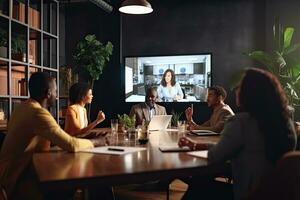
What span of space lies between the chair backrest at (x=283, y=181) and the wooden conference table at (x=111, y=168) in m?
0.29

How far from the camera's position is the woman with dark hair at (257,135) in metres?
1.54

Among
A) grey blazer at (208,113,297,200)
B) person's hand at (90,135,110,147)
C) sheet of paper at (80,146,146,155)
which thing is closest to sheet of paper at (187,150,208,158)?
grey blazer at (208,113,297,200)

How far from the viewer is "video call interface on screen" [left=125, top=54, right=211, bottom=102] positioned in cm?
564

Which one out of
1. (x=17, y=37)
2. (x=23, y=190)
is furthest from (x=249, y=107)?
(x=17, y=37)

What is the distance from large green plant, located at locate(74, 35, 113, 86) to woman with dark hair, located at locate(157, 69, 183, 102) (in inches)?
40.0

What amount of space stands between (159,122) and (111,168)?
189 centimetres

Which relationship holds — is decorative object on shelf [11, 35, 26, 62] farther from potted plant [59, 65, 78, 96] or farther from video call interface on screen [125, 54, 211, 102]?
video call interface on screen [125, 54, 211, 102]

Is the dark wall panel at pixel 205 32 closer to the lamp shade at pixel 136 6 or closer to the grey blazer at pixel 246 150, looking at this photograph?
the lamp shade at pixel 136 6

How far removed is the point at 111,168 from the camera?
1.44 meters

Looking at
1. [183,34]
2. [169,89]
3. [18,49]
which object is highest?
[183,34]

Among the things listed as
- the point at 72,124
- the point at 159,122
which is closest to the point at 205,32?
the point at 159,122

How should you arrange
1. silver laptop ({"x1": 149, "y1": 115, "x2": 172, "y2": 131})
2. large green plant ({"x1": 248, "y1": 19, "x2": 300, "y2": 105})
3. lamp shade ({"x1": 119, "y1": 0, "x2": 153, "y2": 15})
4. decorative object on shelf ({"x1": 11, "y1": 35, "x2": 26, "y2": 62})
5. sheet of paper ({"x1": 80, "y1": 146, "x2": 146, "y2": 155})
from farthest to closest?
1. large green plant ({"x1": 248, "y1": 19, "x2": 300, "y2": 105})
2. decorative object on shelf ({"x1": 11, "y1": 35, "x2": 26, "y2": 62})
3. lamp shade ({"x1": 119, "y1": 0, "x2": 153, "y2": 15})
4. silver laptop ({"x1": 149, "y1": 115, "x2": 172, "y2": 131})
5. sheet of paper ({"x1": 80, "y1": 146, "x2": 146, "y2": 155})

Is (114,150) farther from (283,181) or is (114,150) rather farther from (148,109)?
(148,109)

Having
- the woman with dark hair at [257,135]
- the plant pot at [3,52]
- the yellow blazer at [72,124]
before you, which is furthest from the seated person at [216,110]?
the plant pot at [3,52]
